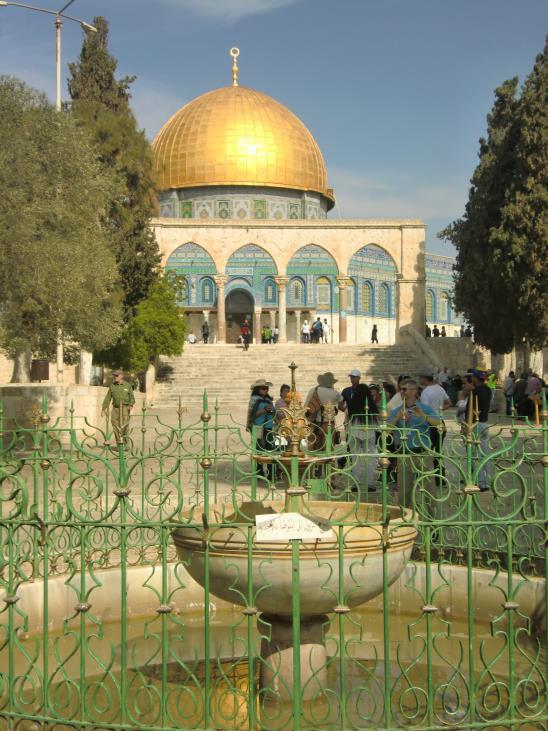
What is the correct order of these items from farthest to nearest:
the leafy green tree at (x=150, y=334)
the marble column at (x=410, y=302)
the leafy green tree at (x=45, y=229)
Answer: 1. the marble column at (x=410, y=302)
2. the leafy green tree at (x=150, y=334)
3. the leafy green tree at (x=45, y=229)

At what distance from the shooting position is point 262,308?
38625 millimetres

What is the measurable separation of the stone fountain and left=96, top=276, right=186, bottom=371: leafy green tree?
18423 millimetres

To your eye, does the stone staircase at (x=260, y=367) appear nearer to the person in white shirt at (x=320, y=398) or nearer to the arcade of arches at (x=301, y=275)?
the arcade of arches at (x=301, y=275)

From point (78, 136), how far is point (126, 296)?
29.2 feet

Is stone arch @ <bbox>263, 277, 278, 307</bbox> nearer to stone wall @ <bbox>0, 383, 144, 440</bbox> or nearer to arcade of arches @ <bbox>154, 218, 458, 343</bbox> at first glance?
arcade of arches @ <bbox>154, 218, 458, 343</bbox>

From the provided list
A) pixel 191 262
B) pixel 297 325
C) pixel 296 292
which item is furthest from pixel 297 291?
pixel 191 262

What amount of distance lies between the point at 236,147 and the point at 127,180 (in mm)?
19833

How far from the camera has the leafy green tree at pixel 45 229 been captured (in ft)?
39.7

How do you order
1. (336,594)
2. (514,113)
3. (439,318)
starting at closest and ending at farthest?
(336,594) → (514,113) → (439,318)

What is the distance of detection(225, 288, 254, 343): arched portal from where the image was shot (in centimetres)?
3994

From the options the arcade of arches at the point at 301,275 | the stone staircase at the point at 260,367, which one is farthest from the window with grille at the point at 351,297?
the stone staircase at the point at 260,367

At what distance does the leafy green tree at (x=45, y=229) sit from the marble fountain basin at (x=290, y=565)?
8629mm

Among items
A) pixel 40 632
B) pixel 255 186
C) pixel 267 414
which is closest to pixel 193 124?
pixel 255 186

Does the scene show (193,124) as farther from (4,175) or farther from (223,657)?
(223,657)
